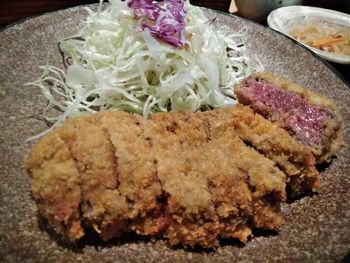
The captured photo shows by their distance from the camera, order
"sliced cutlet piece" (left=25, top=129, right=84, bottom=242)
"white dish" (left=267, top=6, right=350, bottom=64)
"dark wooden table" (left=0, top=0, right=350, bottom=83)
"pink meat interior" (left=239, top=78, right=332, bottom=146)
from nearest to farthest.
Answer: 1. "sliced cutlet piece" (left=25, top=129, right=84, bottom=242)
2. "pink meat interior" (left=239, top=78, right=332, bottom=146)
3. "dark wooden table" (left=0, top=0, right=350, bottom=83)
4. "white dish" (left=267, top=6, right=350, bottom=64)

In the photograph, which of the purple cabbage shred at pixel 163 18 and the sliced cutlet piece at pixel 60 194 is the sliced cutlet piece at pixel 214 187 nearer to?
the sliced cutlet piece at pixel 60 194

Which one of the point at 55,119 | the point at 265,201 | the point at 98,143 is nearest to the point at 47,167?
the point at 98,143

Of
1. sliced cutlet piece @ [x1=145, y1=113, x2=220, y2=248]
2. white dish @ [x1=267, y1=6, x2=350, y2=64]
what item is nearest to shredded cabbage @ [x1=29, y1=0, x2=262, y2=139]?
sliced cutlet piece @ [x1=145, y1=113, x2=220, y2=248]

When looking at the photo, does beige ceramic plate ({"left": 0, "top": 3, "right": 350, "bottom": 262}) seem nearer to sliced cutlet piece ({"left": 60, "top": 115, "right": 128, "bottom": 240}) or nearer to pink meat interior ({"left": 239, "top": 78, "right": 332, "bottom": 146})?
sliced cutlet piece ({"left": 60, "top": 115, "right": 128, "bottom": 240})

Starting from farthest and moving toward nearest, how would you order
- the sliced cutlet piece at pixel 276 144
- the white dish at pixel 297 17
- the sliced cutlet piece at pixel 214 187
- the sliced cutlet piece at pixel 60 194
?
the white dish at pixel 297 17 < the sliced cutlet piece at pixel 276 144 < the sliced cutlet piece at pixel 214 187 < the sliced cutlet piece at pixel 60 194

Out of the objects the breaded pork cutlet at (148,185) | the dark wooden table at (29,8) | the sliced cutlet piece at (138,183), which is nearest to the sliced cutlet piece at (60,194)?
the breaded pork cutlet at (148,185)

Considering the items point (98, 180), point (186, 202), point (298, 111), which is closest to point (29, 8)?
point (98, 180)
